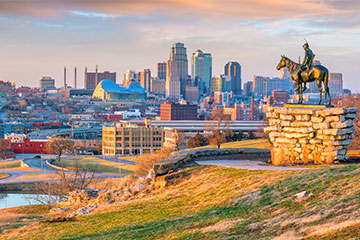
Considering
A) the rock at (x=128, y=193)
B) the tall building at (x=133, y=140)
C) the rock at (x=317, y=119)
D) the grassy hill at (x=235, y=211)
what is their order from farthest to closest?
the tall building at (x=133, y=140) < the rock at (x=128, y=193) < the rock at (x=317, y=119) < the grassy hill at (x=235, y=211)

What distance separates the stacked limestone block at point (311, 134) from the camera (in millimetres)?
17875

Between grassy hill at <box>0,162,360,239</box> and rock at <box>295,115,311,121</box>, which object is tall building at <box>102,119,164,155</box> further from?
grassy hill at <box>0,162,360,239</box>

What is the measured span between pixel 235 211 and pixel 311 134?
6510 mm

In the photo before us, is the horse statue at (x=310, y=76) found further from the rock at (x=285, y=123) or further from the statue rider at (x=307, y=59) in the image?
the rock at (x=285, y=123)

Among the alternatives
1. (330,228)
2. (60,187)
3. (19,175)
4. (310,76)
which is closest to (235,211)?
Answer: (330,228)

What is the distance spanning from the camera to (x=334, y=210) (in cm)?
1051

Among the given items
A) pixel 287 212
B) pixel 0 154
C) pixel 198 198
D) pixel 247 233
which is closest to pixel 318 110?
pixel 198 198

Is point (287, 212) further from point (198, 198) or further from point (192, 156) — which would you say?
point (192, 156)

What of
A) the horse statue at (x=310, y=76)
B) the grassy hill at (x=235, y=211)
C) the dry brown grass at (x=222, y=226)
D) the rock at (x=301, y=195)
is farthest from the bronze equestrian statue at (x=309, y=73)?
the dry brown grass at (x=222, y=226)

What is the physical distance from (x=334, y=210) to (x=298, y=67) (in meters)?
9.65

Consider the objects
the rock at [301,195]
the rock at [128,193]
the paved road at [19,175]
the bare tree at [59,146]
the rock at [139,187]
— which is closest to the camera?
the rock at [301,195]

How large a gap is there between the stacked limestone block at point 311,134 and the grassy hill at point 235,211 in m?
2.18

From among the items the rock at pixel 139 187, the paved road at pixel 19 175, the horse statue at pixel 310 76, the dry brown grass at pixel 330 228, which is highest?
the horse statue at pixel 310 76

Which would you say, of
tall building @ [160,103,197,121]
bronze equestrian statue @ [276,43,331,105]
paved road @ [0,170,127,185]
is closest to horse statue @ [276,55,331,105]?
bronze equestrian statue @ [276,43,331,105]
